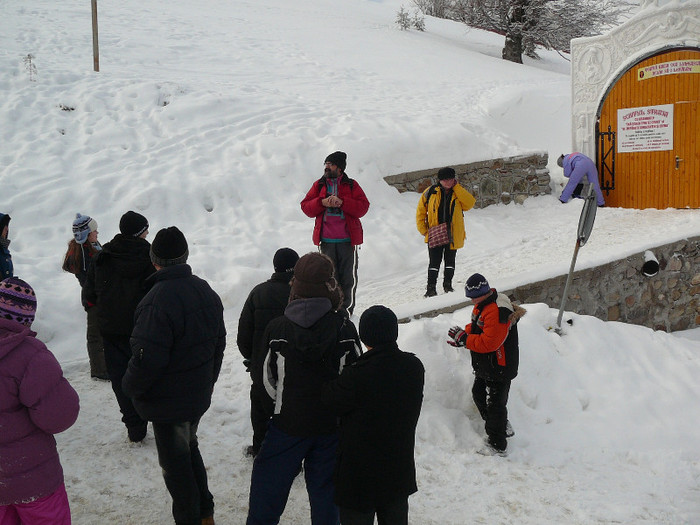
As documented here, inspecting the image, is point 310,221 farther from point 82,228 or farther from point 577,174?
point 577,174

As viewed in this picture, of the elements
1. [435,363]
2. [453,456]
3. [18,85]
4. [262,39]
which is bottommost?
[453,456]

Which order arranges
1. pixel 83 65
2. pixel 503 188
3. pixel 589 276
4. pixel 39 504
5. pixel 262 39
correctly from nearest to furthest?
pixel 39 504 < pixel 589 276 < pixel 503 188 < pixel 83 65 < pixel 262 39

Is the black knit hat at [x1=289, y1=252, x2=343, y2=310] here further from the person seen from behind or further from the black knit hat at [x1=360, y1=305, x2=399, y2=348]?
the person seen from behind

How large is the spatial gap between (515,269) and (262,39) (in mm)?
12360

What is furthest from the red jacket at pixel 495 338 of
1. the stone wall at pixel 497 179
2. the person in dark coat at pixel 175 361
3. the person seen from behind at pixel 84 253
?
the stone wall at pixel 497 179

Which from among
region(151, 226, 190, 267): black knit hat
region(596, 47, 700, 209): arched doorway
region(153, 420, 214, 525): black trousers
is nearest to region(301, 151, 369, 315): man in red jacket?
region(151, 226, 190, 267): black knit hat

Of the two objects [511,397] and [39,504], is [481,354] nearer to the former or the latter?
[511,397]

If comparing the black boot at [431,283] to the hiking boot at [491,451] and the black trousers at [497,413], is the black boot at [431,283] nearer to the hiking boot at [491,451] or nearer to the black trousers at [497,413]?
the black trousers at [497,413]

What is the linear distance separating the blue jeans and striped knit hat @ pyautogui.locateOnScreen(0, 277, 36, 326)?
1.20 m

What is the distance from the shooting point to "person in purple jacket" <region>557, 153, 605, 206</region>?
38.3 ft

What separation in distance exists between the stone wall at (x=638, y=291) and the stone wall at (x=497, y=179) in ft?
11.7

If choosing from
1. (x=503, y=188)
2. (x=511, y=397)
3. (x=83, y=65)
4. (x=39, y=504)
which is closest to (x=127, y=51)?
(x=83, y=65)

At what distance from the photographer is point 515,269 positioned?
338 inches

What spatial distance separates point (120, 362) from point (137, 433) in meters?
0.53
